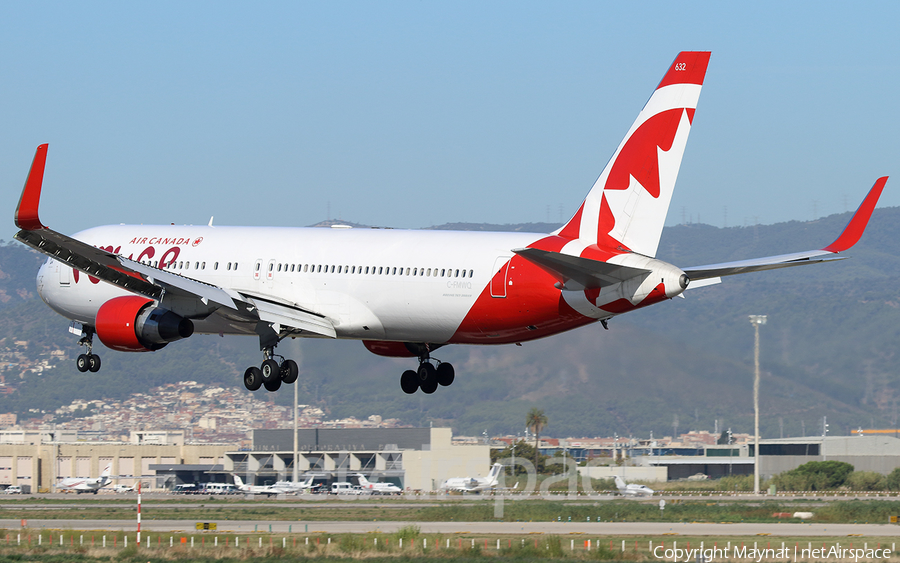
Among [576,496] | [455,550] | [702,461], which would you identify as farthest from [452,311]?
[702,461]

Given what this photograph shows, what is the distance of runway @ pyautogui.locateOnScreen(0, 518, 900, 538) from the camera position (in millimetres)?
64938

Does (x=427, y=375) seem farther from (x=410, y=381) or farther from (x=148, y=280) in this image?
(x=148, y=280)

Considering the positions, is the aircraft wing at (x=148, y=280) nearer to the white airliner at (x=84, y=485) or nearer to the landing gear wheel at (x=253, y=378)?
the landing gear wheel at (x=253, y=378)

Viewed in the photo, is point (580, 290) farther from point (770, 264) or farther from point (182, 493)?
point (182, 493)

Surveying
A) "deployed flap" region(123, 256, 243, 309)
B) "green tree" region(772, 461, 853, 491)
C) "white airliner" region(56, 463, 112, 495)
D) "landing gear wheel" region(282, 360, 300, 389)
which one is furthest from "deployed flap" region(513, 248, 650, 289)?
"white airliner" region(56, 463, 112, 495)

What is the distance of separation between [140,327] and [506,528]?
3235 cm

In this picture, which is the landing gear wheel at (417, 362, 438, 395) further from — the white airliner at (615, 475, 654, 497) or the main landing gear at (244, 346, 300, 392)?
the white airliner at (615, 475, 654, 497)

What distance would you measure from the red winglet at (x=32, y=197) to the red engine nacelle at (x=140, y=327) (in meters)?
6.14

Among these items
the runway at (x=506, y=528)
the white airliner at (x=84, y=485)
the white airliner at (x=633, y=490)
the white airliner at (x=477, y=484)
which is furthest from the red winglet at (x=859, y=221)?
the white airliner at (x=84, y=485)

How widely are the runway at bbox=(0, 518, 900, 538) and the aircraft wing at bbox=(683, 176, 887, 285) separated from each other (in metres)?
28.4

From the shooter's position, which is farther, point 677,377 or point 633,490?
point 677,377

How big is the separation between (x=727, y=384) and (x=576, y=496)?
93.0 feet

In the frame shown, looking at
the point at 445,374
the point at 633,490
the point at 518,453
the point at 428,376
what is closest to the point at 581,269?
the point at 445,374

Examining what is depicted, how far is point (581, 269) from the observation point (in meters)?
36.6
